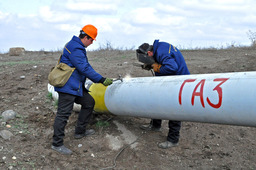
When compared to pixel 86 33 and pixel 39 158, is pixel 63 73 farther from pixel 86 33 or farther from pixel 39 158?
pixel 39 158

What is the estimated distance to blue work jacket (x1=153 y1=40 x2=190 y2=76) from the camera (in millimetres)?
4081

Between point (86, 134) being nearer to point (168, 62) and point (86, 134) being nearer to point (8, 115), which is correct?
point (8, 115)

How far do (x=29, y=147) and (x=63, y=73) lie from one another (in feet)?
4.13

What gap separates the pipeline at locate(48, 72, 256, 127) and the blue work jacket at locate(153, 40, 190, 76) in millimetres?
289

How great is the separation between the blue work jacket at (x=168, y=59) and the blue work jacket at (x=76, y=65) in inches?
35.8

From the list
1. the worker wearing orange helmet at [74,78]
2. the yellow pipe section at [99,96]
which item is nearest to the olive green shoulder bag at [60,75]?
the worker wearing orange helmet at [74,78]

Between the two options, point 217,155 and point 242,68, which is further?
point 242,68

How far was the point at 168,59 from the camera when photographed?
4.11 metres

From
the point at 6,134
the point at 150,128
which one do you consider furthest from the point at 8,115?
the point at 150,128

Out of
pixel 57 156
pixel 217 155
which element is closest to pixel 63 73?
pixel 57 156

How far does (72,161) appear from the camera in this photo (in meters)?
4.05

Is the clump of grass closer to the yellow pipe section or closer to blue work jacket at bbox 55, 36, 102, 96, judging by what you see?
the yellow pipe section

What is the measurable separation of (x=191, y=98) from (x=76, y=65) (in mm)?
1594

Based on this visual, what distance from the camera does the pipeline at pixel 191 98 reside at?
9.91 feet
